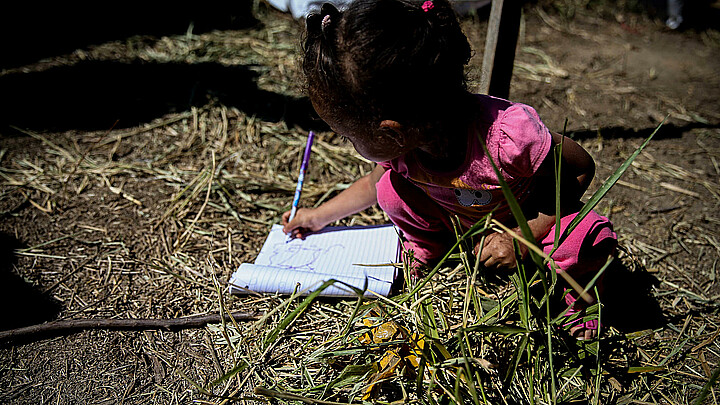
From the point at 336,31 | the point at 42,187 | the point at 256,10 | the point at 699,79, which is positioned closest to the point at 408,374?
the point at 336,31

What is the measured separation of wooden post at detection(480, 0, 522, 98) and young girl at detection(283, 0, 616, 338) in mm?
499

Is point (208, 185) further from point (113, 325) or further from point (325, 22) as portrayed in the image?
point (325, 22)

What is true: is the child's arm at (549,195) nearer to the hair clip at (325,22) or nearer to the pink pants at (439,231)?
the pink pants at (439,231)

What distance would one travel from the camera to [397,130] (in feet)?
4.56

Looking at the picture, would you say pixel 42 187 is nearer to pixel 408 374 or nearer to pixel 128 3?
pixel 408 374

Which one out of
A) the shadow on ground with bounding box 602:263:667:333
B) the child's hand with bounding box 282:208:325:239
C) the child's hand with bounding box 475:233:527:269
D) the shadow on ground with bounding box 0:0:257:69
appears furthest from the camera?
the shadow on ground with bounding box 0:0:257:69

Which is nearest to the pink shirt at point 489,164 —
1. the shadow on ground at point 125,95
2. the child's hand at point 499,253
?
the child's hand at point 499,253

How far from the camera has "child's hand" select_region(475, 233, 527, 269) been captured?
1585 mm

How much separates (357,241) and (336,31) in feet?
3.04

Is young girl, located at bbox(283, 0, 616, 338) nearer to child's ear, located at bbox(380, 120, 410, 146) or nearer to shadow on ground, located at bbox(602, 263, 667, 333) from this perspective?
child's ear, located at bbox(380, 120, 410, 146)

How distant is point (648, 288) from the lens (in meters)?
1.90

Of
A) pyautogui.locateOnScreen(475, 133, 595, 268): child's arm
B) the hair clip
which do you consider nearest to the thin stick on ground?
pyautogui.locateOnScreen(475, 133, 595, 268): child's arm

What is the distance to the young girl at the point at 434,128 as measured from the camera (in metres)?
1.32

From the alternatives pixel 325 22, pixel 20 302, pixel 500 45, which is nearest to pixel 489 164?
pixel 325 22
